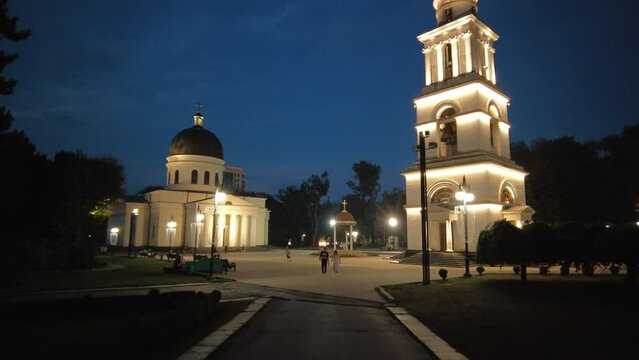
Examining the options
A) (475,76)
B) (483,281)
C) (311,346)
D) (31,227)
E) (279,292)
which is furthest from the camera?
(475,76)

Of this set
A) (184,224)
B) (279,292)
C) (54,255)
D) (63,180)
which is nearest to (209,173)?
(184,224)

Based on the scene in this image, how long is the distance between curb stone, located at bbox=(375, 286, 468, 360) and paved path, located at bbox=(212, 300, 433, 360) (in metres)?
0.15

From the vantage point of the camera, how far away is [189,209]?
2271 inches

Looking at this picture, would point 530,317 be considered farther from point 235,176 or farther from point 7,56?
point 235,176

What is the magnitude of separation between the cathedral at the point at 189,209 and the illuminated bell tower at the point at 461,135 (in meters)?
30.3

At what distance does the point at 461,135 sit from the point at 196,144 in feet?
130

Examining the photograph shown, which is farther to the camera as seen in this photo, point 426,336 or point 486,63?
point 486,63

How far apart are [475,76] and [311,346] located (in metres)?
32.8

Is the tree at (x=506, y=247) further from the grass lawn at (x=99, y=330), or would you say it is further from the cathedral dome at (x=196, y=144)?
the cathedral dome at (x=196, y=144)

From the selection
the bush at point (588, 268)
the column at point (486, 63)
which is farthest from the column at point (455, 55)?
the bush at point (588, 268)

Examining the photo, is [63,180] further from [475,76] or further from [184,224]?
[184,224]

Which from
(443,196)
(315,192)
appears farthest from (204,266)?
(315,192)

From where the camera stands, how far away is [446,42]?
3816cm

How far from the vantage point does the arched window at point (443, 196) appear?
3534 centimetres
